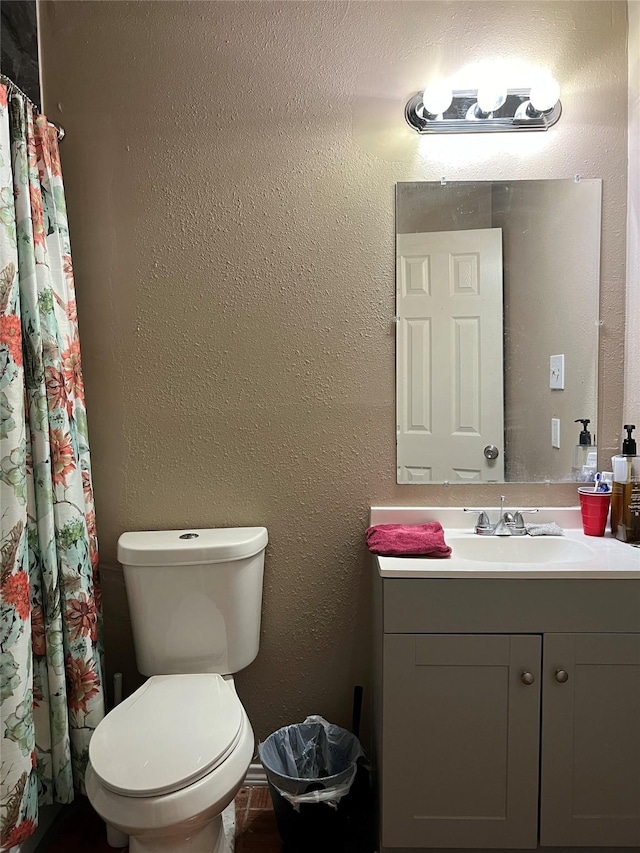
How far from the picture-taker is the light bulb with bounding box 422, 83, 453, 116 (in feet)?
5.69

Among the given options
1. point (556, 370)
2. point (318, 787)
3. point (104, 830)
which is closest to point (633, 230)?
point (556, 370)

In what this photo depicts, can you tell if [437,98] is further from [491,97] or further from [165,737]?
[165,737]

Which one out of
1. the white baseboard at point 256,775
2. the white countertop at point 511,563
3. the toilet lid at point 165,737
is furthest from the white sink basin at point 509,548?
the white baseboard at point 256,775

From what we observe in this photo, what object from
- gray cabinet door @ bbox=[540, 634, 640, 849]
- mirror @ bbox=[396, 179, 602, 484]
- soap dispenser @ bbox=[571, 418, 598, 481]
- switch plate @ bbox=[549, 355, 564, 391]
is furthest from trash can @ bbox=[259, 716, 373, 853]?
switch plate @ bbox=[549, 355, 564, 391]

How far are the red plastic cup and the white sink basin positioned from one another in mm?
96

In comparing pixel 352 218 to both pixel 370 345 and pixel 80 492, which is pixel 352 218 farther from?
pixel 80 492

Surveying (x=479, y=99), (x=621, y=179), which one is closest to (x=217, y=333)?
(x=479, y=99)

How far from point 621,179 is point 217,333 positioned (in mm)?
1306

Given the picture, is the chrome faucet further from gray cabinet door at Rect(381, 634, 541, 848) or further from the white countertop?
gray cabinet door at Rect(381, 634, 541, 848)

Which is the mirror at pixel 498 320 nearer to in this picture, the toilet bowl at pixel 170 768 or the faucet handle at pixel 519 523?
the faucet handle at pixel 519 523

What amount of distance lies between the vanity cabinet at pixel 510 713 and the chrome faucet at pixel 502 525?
315 millimetres

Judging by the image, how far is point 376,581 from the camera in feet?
5.77

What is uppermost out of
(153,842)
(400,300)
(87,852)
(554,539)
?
(400,300)

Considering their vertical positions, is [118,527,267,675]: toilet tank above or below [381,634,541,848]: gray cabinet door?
above
